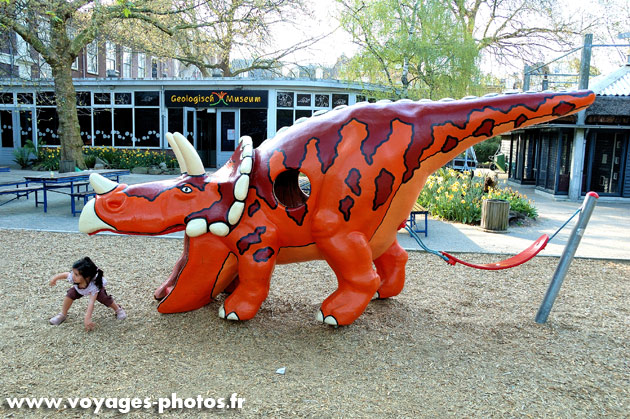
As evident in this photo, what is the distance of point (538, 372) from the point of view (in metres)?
3.44

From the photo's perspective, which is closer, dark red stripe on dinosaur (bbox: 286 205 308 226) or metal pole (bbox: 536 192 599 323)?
dark red stripe on dinosaur (bbox: 286 205 308 226)

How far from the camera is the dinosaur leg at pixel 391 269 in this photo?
4.53 metres

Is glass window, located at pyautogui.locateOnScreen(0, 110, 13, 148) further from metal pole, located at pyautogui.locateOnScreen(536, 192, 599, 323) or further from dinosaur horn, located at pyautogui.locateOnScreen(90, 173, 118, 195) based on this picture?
metal pole, located at pyautogui.locateOnScreen(536, 192, 599, 323)

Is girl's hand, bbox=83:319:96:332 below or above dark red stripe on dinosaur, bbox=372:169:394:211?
below

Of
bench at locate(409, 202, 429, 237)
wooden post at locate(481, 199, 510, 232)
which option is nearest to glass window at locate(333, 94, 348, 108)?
wooden post at locate(481, 199, 510, 232)

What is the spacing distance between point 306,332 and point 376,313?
2.51 feet

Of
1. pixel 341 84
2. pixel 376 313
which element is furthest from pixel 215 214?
pixel 341 84

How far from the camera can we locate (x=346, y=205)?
3.58m

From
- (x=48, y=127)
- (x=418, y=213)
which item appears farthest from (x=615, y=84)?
(x=48, y=127)

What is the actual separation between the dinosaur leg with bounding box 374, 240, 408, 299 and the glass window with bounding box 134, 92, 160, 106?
17764 millimetres

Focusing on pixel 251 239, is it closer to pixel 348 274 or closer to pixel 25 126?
pixel 348 274

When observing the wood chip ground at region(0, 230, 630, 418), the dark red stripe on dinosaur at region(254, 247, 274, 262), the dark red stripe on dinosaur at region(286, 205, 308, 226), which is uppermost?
the dark red stripe on dinosaur at region(286, 205, 308, 226)

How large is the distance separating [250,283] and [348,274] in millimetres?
738

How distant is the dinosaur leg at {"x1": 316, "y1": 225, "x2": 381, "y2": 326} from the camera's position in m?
3.62
